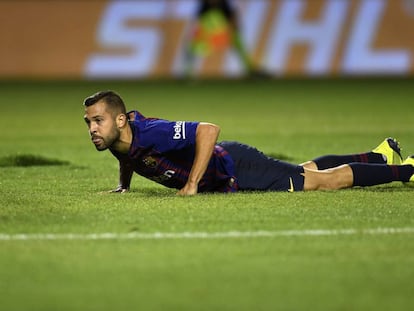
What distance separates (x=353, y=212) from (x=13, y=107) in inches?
485

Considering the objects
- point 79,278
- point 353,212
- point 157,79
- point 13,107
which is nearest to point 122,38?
point 157,79

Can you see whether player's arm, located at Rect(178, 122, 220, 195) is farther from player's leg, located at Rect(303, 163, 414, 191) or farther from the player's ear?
player's leg, located at Rect(303, 163, 414, 191)

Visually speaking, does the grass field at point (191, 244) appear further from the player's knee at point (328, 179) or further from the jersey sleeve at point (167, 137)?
the jersey sleeve at point (167, 137)

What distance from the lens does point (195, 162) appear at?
24.3 ft

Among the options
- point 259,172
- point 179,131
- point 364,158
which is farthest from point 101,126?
point 364,158

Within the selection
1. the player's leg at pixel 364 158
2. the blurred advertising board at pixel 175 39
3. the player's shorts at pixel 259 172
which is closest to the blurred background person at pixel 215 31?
the blurred advertising board at pixel 175 39

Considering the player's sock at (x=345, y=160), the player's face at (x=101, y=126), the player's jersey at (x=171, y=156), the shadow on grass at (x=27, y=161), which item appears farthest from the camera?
the shadow on grass at (x=27, y=161)

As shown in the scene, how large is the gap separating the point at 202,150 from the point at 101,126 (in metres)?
0.76

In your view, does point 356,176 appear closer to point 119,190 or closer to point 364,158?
point 364,158

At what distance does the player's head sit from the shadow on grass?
3.26m

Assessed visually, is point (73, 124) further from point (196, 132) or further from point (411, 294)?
point (411, 294)

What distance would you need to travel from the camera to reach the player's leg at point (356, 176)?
25.8 feet

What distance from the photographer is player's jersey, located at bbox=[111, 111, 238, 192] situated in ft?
24.5

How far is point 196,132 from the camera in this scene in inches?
294
